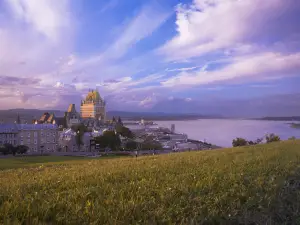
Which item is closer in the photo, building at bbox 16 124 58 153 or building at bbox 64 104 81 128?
building at bbox 16 124 58 153

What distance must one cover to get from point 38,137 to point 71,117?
151ft

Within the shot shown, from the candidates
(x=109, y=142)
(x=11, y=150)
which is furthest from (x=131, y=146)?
(x=11, y=150)

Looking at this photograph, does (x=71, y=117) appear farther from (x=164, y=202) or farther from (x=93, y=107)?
(x=164, y=202)

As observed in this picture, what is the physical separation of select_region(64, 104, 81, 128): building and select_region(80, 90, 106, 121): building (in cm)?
1746

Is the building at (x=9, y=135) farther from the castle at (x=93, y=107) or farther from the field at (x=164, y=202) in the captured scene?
the field at (x=164, y=202)

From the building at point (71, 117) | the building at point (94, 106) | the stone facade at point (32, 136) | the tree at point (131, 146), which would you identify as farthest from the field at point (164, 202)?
the building at point (94, 106)

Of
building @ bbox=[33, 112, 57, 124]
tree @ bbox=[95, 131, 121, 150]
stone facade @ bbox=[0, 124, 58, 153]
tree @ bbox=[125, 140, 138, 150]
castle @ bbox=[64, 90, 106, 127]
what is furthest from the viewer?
castle @ bbox=[64, 90, 106, 127]

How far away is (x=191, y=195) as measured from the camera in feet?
13.7

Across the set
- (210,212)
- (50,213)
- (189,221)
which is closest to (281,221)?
(210,212)

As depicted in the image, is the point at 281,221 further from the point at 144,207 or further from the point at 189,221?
the point at 144,207

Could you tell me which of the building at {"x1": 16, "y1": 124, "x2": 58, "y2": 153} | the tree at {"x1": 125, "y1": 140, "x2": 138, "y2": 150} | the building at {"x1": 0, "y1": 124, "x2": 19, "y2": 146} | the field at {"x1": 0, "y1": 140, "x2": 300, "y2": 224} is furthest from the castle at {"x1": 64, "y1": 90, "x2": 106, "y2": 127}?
the field at {"x1": 0, "y1": 140, "x2": 300, "y2": 224}

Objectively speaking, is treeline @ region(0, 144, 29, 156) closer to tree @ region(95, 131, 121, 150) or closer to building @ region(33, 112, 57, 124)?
tree @ region(95, 131, 121, 150)

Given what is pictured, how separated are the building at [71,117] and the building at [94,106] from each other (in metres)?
17.5

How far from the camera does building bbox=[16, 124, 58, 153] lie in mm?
66938
